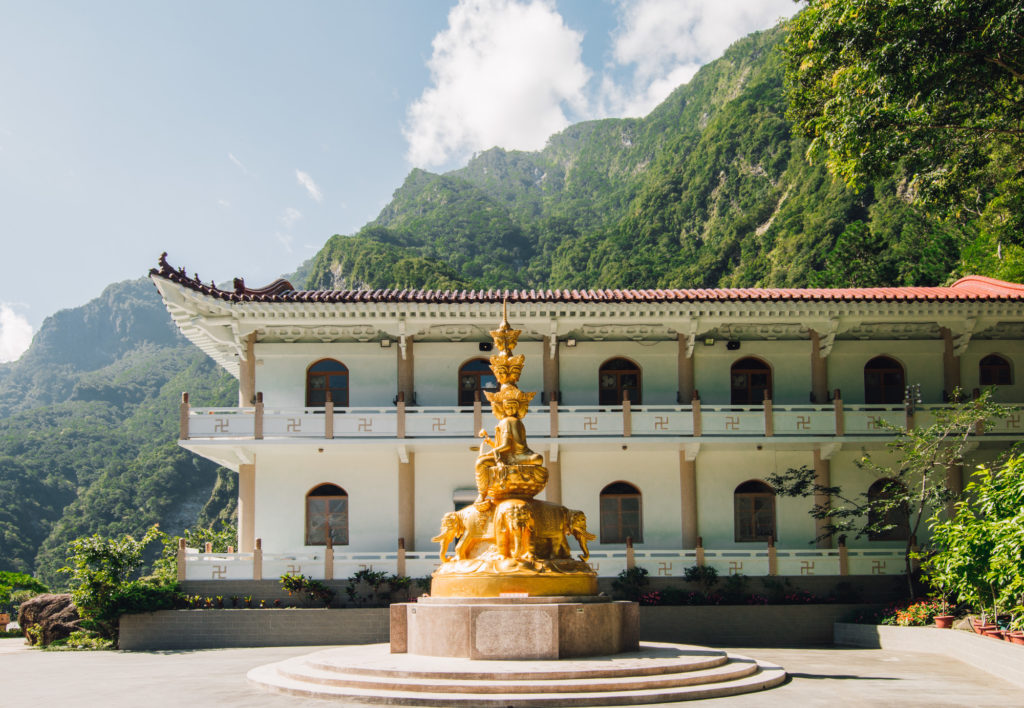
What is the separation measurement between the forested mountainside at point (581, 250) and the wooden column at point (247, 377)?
2420cm

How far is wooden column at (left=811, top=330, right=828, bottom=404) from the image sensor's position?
22.0 m

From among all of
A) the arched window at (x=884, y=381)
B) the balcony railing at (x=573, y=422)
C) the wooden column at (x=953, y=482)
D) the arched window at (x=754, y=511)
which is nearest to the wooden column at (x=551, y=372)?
the balcony railing at (x=573, y=422)

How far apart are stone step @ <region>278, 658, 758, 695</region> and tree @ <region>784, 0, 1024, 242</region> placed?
40.5 ft

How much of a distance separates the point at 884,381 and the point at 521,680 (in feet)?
53.8

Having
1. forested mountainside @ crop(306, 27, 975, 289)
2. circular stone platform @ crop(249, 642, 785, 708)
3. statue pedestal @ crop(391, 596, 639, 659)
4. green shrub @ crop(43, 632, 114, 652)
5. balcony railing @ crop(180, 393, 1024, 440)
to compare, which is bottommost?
green shrub @ crop(43, 632, 114, 652)

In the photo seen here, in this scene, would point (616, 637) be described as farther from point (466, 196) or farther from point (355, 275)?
point (466, 196)

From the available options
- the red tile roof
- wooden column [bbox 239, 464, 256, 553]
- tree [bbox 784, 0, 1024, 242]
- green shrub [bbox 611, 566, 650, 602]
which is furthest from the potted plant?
wooden column [bbox 239, 464, 256, 553]

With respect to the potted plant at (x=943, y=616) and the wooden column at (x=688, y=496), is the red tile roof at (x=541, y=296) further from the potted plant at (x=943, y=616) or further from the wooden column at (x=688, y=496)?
the potted plant at (x=943, y=616)

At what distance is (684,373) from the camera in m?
22.1

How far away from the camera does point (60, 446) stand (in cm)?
6962

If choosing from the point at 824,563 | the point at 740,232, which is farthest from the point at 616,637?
the point at 740,232

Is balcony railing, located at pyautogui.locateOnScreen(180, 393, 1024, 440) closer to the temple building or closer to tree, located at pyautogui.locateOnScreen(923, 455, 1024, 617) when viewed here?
the temple building

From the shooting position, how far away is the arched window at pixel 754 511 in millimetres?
22125

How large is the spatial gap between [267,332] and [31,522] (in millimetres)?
46641
